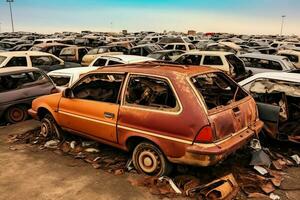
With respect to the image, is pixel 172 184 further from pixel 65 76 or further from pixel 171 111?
pixel 65 76

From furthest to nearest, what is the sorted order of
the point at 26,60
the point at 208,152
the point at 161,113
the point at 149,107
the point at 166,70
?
the point at 26,60
the point at 166,70
the point at 149,107
the point at 161,113
the point at 208,152

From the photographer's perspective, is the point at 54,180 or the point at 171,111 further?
the point at 54,180

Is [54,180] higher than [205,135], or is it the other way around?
[205,135]

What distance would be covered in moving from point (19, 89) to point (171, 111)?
5754 mm

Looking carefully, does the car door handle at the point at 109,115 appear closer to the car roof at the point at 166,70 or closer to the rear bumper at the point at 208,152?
the car roof at the point at 166,70

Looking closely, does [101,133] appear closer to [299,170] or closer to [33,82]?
[299,170]

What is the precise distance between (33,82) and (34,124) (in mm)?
1628

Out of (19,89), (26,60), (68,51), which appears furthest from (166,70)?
(68,51)

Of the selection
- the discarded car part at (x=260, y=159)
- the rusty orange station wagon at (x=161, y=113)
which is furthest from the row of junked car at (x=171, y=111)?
the discarded car part at (x=260, y=159)

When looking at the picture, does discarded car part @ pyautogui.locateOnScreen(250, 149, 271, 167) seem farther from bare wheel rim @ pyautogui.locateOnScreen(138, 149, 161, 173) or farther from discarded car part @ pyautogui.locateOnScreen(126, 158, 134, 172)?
discarded car part @ pyautogui.locateOnScreen(126, 158, 134, 172)

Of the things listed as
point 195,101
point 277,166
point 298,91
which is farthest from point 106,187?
point 298,91

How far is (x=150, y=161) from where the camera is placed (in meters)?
5.07

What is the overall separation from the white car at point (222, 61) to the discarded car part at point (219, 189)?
728 centimetres

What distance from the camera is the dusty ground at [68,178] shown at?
468 cm
